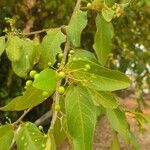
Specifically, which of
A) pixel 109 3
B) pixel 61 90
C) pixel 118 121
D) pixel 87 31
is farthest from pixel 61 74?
pixel 87 31

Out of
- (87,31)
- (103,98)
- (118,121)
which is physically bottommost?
(87,31)

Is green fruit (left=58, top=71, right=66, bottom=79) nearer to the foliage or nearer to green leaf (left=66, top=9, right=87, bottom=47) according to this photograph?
the foliage

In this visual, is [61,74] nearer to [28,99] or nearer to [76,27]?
[28,99]

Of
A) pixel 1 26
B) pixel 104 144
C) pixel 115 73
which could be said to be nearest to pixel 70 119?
pixel 115 73

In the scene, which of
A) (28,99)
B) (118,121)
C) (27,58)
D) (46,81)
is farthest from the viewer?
(27,58)

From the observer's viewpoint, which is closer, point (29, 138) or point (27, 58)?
point (29, 138)

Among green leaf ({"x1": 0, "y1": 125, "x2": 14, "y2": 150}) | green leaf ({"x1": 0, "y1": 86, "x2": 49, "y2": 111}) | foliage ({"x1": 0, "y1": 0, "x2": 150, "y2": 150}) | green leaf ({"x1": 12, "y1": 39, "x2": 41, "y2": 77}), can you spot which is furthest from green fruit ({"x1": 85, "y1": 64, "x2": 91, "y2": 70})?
green leaf ({"x1": 12, "y1": 39, "x2": 41, "y2": 77})
